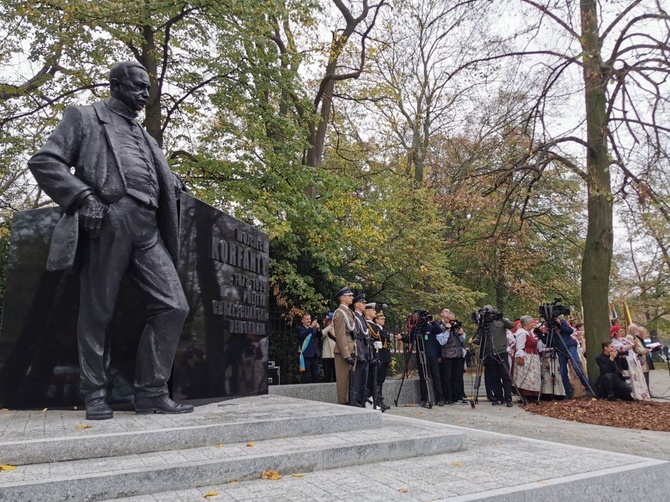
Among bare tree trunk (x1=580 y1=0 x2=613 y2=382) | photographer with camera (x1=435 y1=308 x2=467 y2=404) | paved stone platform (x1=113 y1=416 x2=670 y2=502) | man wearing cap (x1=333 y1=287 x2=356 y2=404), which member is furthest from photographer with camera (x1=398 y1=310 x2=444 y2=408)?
paved stone platform (x1=113 y1=416 x2=670 y2=502)

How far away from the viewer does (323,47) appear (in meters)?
17.9

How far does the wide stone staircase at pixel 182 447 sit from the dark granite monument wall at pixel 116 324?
1.22 ft

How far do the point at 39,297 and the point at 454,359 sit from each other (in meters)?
9.07

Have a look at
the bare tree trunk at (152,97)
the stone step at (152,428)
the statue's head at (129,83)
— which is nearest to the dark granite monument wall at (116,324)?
the stone step at (152,428)

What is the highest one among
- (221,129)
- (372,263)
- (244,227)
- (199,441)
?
(221,129)

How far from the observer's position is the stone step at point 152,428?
3.47 metres

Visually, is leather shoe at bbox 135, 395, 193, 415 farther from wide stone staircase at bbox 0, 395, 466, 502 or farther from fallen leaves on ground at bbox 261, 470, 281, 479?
fallen leaves on ground at bbox 261, 470, 281, 479

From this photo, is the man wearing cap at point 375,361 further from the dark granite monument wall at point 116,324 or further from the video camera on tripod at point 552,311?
the dark granite monument wall at point 116,324

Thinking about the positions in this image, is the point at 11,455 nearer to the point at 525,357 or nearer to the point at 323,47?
the point at 525,357

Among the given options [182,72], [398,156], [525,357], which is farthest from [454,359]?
[398,156]

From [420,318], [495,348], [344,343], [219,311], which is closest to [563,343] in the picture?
[495,348]

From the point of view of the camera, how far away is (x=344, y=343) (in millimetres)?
9047

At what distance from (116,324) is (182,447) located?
183 cm

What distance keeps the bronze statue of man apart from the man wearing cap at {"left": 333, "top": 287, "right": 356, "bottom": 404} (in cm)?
445
